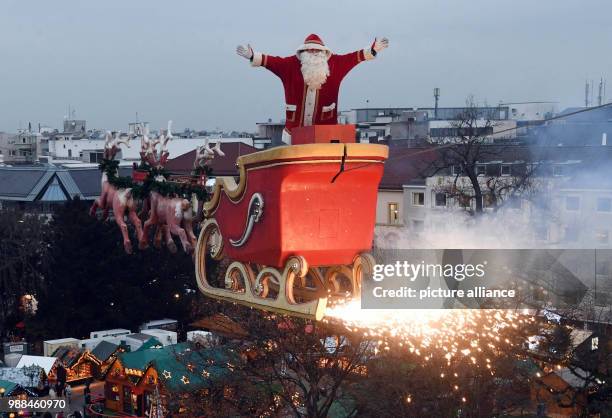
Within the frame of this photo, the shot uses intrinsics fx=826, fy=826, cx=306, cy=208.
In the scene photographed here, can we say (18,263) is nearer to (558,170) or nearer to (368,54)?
(558,170)

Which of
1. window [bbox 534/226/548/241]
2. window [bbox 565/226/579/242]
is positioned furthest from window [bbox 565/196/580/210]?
window [bbox 534/226/548/241]

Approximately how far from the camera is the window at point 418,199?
29.4 meters

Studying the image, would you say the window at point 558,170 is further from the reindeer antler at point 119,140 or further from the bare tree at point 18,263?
the bare tree at point 18,263

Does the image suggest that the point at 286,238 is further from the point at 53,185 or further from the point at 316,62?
the point at 53,185

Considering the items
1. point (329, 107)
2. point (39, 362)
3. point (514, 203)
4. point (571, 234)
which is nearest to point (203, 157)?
point (514, 203)

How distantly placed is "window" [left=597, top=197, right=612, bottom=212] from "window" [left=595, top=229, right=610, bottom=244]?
409mm

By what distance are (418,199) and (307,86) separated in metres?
21.7

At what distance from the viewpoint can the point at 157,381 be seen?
24797mm

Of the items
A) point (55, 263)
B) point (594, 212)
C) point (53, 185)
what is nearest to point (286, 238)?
point (594, 212)

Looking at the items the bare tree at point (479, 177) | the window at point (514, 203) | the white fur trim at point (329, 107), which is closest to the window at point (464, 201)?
the bare tree at point (479, 177)

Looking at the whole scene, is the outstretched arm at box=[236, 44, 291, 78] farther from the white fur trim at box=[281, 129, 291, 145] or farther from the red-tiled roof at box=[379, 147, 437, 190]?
the red-tiled roof at box=[379, 147, 437, 190]

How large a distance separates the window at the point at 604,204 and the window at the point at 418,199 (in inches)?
773

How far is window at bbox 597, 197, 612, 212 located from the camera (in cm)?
915

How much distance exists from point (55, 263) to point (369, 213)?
28.2 metres
